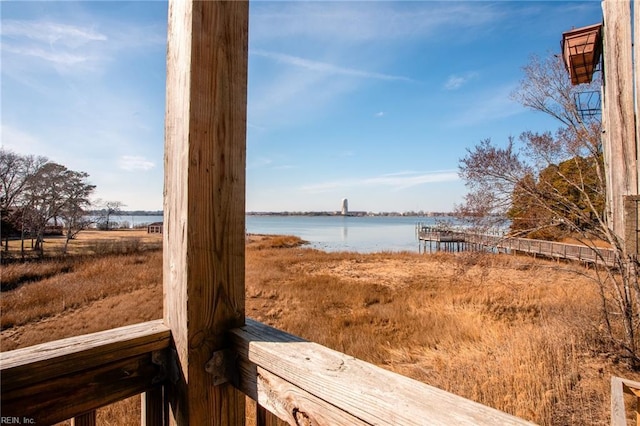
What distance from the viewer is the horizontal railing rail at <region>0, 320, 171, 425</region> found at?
25.7 inches

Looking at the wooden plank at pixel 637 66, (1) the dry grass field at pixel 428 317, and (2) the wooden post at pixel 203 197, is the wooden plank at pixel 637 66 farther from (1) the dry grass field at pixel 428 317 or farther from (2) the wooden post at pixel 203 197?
(2) the wooden post at pixel 203 197

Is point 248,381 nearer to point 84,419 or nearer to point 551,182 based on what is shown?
point 84,419

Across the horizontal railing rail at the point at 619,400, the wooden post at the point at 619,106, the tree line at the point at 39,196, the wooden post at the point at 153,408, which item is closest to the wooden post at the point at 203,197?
the wooden post at the point at 153,408

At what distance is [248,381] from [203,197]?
→ 0.52m

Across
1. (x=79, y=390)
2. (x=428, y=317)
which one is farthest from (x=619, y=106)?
(x=428, y=317)

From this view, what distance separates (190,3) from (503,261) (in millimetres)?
8513

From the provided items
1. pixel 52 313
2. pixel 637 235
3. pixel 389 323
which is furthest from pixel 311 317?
pixel 52 313

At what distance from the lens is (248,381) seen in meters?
0.81

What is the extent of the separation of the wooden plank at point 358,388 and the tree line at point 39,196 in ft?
17.8

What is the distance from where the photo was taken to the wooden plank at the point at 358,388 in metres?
0.47

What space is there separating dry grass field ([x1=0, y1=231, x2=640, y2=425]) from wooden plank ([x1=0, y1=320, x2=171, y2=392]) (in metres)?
4.29

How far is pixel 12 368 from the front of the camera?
2.08 ft

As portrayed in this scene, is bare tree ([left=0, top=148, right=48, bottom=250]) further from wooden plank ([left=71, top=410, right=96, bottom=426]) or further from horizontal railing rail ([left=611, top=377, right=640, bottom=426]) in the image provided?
horizontal railing rail ([left=611, top=377, right=640, bottom=426])

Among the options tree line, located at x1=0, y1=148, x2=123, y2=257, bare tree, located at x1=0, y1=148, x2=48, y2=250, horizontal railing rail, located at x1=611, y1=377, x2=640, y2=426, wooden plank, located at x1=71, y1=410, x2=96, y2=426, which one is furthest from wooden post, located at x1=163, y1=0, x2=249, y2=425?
bare tree, located at x1=0, y1=148, x2=48, y2=250
